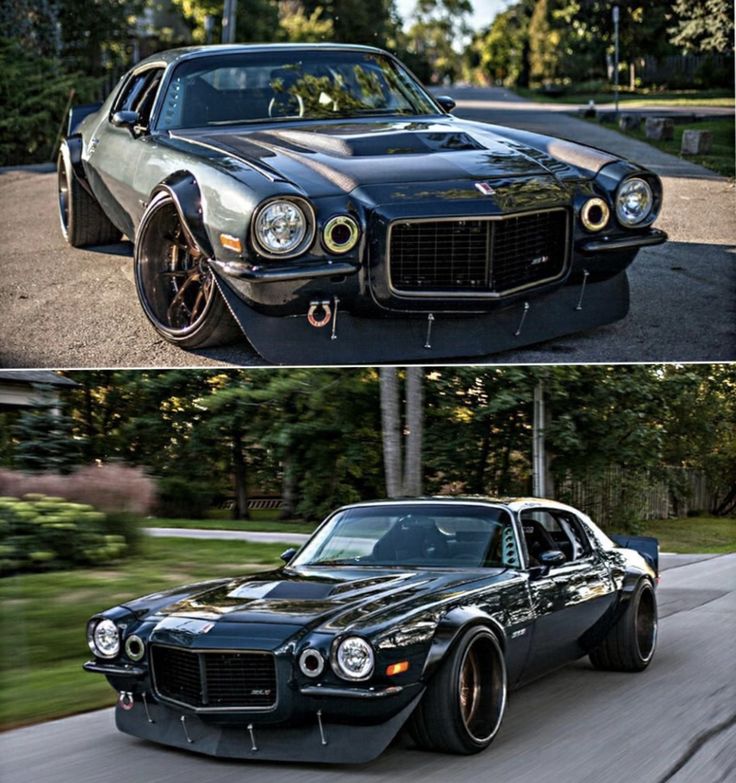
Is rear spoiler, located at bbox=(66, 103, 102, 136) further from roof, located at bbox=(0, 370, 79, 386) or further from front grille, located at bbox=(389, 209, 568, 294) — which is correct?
front grille, located at bbox=(389, 209, 568, 294)

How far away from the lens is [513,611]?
510 centimetres

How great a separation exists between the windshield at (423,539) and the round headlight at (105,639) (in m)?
1.22

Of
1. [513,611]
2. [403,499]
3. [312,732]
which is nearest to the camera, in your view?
[312,732]

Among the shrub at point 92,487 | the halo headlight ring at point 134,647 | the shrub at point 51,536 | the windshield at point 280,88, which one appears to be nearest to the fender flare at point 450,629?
the halo headlight ring at point 134,647

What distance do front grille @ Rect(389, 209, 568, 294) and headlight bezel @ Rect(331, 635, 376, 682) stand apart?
1.36 m

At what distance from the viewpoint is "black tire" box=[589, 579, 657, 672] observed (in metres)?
6.42

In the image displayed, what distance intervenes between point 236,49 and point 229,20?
0.13 m

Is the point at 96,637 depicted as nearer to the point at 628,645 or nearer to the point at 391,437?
the point at 628,645

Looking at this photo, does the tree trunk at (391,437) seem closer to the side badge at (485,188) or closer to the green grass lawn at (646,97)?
the green grass lawn at (646,97)

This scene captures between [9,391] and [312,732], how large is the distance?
4031mm

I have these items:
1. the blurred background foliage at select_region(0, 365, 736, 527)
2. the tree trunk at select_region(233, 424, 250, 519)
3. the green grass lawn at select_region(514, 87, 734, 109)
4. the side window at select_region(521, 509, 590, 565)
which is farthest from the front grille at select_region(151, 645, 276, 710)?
the tree trunk at select_region(233, 424, 250, 519)

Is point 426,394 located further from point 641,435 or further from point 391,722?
point 391,722

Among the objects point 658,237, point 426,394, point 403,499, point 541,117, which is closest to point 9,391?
point 403,499

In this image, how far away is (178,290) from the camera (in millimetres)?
4672
